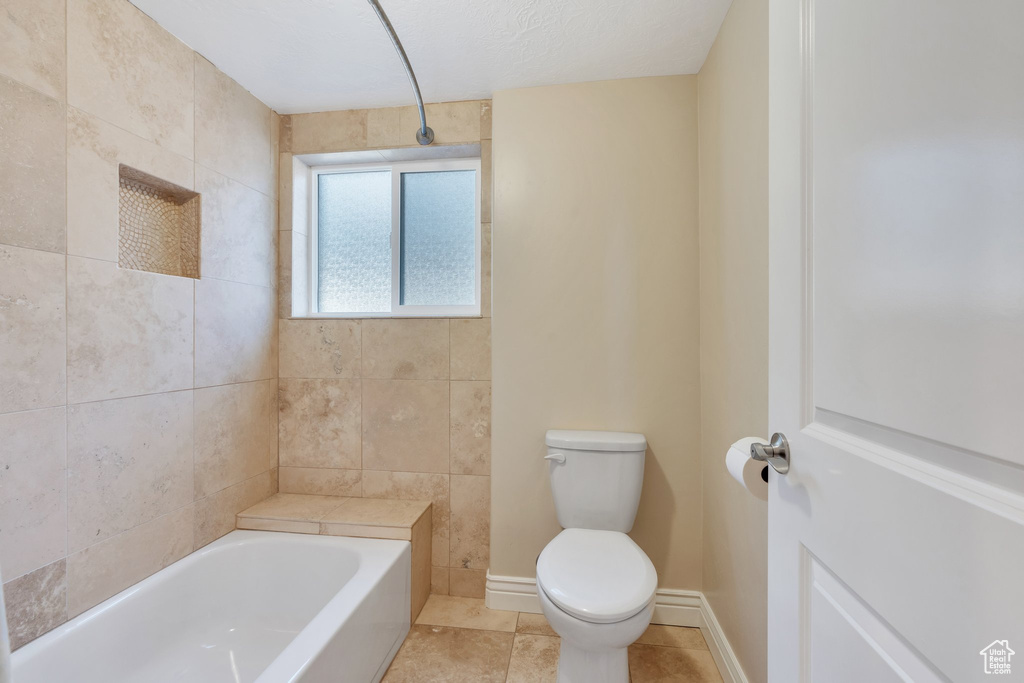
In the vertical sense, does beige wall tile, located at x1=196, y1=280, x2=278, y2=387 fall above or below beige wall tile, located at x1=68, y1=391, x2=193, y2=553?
above

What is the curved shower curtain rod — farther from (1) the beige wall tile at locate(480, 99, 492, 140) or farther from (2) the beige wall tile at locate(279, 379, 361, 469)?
(2) the beige wall tile at locate(279, 379, 361, 469)

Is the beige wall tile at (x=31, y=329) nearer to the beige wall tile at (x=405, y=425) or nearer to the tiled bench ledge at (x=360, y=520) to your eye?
the tiled bench ledge at (x=360, y=520)

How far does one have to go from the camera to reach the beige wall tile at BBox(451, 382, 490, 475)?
2037 mm

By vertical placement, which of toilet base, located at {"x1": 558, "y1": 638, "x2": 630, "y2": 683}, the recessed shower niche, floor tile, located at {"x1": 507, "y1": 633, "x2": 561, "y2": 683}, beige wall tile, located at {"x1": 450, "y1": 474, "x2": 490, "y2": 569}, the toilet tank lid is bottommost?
floor tile, located at {"x1": 507, "y1": 633, "x2": 561, "y2": 683}

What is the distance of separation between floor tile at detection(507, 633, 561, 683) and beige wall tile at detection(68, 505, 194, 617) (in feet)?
4.29

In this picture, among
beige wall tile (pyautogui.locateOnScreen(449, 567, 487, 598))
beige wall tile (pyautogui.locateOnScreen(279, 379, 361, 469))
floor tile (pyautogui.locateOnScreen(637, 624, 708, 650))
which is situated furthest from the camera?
beige wall tile (pyautogui.locateOnScreen(279, 379, 361, 469))

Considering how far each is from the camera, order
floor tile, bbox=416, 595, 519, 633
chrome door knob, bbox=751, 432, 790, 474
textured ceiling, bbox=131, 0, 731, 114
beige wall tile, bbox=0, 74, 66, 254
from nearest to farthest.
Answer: chrome door knob, bbox=751, 432, 790, 474
beige wall tile, bbox=0, 74, 66, 254
textured ceiling, bbox=131, 0, 731, 114
floor tile, bbox=416, 595, 519, 633

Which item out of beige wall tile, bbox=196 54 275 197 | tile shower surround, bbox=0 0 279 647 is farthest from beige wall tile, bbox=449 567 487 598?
beige wall tile, bbox=196 54 275 197

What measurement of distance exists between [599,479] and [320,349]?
1454 mm

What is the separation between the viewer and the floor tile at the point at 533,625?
1765 millimetres

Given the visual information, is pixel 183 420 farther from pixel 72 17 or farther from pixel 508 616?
pixel 508 616

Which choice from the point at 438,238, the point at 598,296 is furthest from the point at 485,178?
the point at 598,296

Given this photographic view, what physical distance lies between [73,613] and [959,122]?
7.03 ft

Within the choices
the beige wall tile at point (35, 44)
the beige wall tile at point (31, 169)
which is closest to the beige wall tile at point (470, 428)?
the beige wall tile at point (31, 169)
